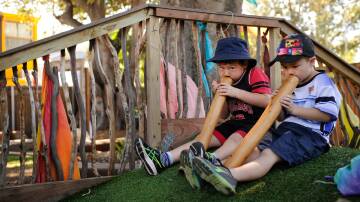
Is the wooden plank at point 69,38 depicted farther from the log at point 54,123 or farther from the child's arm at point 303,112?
the child's arm at point 303,112

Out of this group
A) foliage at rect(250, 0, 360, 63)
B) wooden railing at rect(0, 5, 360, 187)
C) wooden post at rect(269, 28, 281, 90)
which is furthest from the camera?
foliage at rect(250, 0, 360, 63)

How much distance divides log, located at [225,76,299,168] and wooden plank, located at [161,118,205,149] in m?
1.15

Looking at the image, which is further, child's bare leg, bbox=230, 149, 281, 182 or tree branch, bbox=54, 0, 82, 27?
tree branch, bbox=54, 0, 82, 27

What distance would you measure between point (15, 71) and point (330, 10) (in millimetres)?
39115

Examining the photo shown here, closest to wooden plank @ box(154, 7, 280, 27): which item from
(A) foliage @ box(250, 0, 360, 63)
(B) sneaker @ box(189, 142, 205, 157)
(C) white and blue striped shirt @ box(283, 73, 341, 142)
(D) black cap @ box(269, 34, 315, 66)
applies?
(D) black cap @ box(269, 34, 315, 66)

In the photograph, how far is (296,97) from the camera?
358 cm

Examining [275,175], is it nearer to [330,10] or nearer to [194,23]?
[194,23]

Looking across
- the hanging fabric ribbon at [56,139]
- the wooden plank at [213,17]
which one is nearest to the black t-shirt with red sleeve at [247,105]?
the wooden plank at [213,17]

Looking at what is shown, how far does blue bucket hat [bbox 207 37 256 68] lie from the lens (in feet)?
13.0

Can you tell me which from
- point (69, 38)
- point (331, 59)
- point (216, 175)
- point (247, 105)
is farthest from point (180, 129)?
point (331, 59)

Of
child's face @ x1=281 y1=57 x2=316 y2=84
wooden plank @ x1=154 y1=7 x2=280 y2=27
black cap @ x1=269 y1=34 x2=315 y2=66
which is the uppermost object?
wooden plank @ x1=154 y1=7 x2=280 y2=27

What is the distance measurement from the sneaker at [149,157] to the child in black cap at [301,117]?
0.87m

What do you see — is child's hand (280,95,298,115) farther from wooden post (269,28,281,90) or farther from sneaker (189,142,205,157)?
wooden post (269,28,281,90)

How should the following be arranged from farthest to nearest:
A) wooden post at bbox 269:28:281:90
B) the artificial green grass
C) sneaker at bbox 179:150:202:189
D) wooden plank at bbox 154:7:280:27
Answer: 1. wooden post at bbox 269:28:281:90
2. wooden plank at bbox 154:7:280:27
3. sneaker at bbox 179:150:202:189
4. the artificial green grass
